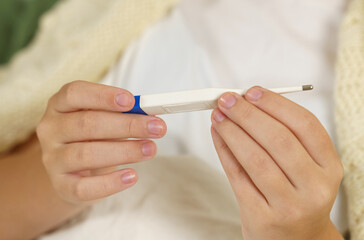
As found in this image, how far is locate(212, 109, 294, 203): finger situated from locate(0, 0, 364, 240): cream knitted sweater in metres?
0.22

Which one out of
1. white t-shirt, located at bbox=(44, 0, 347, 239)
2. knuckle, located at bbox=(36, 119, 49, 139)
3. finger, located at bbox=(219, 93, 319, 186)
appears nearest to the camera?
finger, located at bbox=(219, 93, 319, 186)

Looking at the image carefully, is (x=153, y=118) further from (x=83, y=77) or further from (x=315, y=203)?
(x=83, y=77)

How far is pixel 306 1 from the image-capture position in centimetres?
71

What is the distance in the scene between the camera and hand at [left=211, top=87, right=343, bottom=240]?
14.9 inches

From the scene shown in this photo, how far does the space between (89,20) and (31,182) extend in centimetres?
39

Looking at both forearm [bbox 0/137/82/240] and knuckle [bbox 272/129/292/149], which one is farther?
forearm [bbox 0/137/82/240]

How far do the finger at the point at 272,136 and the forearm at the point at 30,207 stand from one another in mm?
293

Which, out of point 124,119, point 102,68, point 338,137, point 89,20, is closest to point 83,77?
point 102,68

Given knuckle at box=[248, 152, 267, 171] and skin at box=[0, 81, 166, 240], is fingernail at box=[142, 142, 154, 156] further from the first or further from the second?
knuckle at box=[248, 152, 267, 171]

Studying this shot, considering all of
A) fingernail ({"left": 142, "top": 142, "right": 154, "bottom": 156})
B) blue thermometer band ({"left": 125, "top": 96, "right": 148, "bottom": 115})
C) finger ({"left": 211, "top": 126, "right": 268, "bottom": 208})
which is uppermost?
blue thermometer band ({"left": 125, "top": 96, "right": 148, "bottom": 115})

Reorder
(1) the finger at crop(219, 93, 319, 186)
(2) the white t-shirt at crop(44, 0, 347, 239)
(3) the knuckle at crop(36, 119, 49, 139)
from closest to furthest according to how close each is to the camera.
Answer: (1) the finger at crop(219, 93, 319, 186) → (3) the knuckle at crop(36, 119, 49, 139) → (2) the white t-shirt at crop(44, 0, 347, 239)

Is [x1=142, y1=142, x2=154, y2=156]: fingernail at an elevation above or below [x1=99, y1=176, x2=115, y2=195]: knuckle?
above

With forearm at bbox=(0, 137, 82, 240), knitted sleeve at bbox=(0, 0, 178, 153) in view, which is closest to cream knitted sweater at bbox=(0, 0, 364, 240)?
knitted sleeve at bbox=(0, 0, 178, 153)

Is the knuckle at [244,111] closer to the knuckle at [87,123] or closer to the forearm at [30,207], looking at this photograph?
the knuckle at [87,123]
